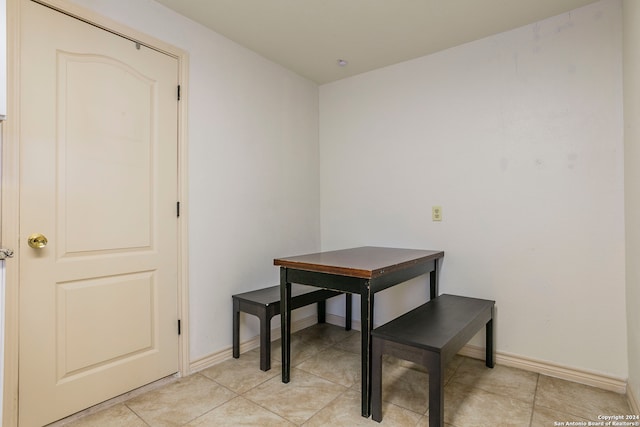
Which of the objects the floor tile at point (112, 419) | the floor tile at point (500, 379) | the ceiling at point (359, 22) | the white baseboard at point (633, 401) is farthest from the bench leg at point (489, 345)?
the floor tile at point (112, 419)

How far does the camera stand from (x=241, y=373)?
90.5 inches

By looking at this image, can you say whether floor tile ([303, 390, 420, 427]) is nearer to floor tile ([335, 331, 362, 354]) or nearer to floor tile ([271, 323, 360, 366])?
floor tile ([271, 323, 360, 366])

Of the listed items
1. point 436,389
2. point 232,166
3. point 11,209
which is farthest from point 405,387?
point 11,209

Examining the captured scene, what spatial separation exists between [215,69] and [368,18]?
3.64 feet

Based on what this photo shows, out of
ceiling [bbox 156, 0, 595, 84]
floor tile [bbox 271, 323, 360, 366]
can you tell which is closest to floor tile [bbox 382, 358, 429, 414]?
floor tile [bbox 271, 323, 360, 366]

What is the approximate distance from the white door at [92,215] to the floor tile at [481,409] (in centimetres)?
171

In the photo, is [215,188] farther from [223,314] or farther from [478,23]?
[478,23]

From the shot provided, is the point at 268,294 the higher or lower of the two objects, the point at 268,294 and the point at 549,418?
the higher

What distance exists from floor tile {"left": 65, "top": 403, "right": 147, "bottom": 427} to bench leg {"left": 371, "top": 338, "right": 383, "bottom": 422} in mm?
1152

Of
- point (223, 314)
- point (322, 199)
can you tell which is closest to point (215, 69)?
point (322, 199)

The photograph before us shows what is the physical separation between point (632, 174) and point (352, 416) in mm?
1967

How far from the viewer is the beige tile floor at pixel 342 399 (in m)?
1.77

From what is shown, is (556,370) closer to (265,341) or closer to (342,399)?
(342,399)

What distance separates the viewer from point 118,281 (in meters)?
1.96
